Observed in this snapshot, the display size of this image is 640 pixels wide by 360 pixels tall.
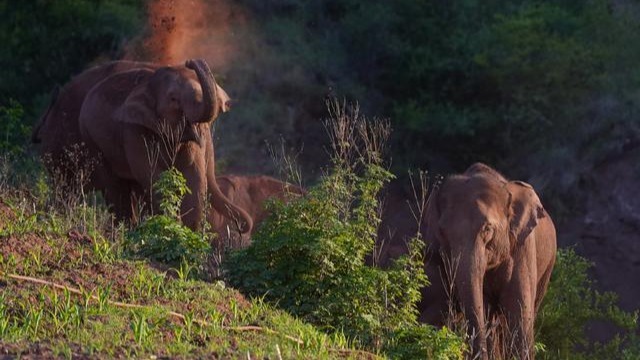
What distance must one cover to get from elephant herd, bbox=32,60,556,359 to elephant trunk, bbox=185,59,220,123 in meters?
0.01

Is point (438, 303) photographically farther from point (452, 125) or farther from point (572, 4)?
point (572, 4)

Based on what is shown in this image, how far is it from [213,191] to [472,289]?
2747 millimetres

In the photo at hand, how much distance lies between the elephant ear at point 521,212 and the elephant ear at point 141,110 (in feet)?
11.7

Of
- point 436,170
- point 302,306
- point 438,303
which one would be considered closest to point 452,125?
point 436,170

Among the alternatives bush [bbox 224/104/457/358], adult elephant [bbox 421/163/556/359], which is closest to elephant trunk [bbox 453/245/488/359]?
adult elephant [bbox 421/163/556/359]

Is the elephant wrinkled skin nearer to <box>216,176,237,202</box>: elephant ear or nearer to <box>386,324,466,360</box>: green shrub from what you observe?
<box>216,176,237,202</box>: elephant ear

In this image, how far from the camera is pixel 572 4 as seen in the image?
26.5 meters

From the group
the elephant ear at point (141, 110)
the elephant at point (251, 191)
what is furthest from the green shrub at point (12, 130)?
the elephant at point (251, 191)

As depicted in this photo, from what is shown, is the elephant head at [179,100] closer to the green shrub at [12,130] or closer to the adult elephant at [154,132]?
the adult elephant at [154,132]

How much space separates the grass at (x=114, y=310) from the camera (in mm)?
8883

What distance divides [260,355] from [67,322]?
1.12 m

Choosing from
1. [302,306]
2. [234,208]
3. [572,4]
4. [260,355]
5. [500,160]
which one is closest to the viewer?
[260,355]

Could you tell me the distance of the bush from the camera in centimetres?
1130

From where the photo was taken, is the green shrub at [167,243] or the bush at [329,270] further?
the green shrub at [167,243]
